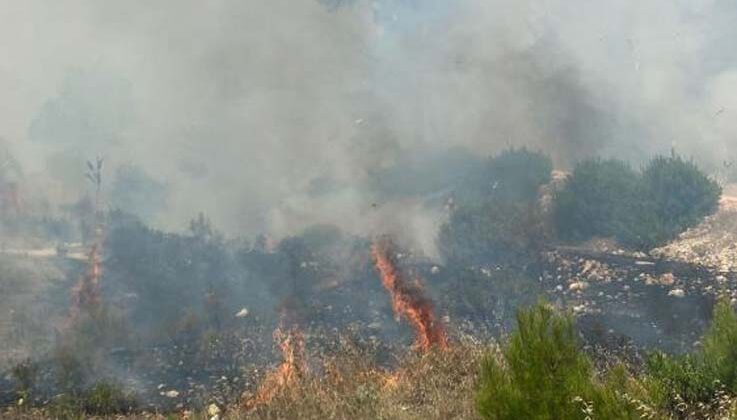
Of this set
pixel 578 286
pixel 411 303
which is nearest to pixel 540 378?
pixel 411 303

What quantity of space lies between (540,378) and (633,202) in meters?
21.3

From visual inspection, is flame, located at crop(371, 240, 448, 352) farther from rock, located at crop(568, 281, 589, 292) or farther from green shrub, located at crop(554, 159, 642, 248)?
green shrub, located at crop(554, 159, 642, 248)

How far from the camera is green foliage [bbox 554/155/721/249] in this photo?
24203mm

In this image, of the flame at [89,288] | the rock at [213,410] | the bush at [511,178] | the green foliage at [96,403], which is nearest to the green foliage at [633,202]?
the bush at [511,178]

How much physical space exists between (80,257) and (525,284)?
16.7 metres

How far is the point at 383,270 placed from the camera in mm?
22234

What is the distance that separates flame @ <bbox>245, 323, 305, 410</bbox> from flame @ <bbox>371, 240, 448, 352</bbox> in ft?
9.23

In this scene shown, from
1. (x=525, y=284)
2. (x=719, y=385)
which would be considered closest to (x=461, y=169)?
(x=525, y=284)

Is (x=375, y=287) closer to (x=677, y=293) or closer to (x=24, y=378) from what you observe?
(x=677, y=293)

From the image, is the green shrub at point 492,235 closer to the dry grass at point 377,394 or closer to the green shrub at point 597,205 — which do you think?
the green shrub at point 597,205

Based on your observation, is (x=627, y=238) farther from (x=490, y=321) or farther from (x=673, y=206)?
(x=490, y=321)

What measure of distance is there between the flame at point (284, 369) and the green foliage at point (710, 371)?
593 cm

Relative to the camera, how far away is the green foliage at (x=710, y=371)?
7.85 m

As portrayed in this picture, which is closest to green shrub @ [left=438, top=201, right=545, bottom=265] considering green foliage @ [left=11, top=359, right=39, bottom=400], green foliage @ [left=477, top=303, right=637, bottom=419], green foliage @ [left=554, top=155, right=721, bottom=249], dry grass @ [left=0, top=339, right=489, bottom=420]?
green foliage @ [left=554, top=155, right=721, bottom=249]
